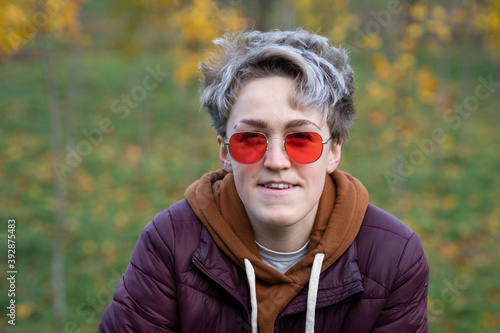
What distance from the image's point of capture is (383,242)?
179cm

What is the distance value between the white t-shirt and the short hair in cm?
54

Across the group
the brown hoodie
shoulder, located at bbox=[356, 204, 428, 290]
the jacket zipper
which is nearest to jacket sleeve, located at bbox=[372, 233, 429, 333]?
shoulder, located at bbox=[356, 204, 428, 290]

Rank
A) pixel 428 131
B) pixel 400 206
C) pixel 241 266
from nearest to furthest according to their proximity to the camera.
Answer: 1. pixel 241 266
2. pixel 400 206
3. pixel 428 131

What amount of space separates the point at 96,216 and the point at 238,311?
218 inches

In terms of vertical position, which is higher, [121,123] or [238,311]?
[121,123]

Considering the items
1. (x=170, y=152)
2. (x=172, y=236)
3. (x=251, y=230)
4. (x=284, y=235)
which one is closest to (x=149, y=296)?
(x=172, y=236)

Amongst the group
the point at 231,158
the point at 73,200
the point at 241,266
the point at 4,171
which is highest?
the point at 4,171

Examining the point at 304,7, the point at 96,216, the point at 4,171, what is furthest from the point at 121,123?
the point at 304,7

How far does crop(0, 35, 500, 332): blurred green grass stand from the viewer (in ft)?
16.0

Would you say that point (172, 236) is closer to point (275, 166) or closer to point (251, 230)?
point (251, 230)

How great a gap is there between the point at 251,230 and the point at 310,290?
364 millimetres

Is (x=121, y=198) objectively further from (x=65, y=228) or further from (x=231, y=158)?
(x=231, y=158)

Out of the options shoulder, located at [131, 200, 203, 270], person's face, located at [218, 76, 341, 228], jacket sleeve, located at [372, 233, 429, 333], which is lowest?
jacket sleeve, located at [372, 233, 429, 333]

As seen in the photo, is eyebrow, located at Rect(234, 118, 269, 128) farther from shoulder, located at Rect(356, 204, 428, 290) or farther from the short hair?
shoulder, located at Rect(356, 204, 428, 290)
